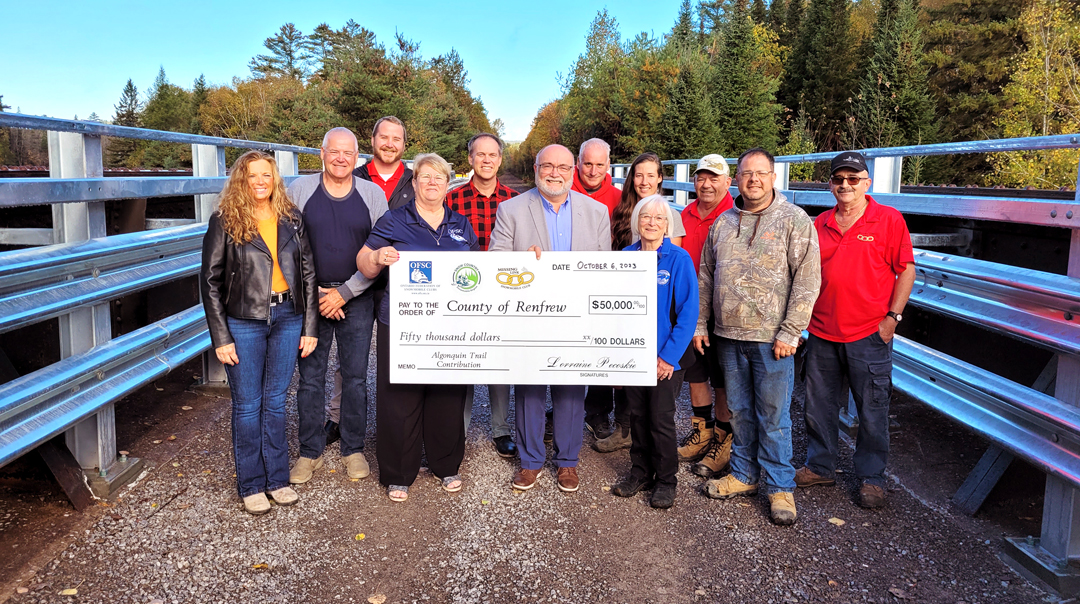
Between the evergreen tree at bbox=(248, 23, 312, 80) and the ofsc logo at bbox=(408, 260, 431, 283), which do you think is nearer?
the ofsc logo at bbox=(408, 260, 431, 283)

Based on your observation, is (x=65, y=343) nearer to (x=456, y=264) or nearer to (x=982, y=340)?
(x=456, y=264)

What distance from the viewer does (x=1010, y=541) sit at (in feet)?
12.4

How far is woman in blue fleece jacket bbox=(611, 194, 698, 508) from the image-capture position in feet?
14.7

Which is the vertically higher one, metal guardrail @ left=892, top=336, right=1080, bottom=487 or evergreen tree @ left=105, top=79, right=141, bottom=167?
evergreen tree @ left=105, top=79, right=141, bottom=167

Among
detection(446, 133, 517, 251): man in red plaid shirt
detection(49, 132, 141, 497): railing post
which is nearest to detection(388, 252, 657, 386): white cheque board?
detection(446, 133, 517, 251): man in red plaid shirt

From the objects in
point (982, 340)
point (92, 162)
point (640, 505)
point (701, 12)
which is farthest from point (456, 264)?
point (701, 12)

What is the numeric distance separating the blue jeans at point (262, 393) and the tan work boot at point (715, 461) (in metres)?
2.63

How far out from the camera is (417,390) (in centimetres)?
480

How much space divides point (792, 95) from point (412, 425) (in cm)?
6140

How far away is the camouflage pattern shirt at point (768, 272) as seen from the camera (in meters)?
4.33

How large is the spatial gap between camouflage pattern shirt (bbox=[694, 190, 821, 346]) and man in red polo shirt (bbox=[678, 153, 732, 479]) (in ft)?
2.20

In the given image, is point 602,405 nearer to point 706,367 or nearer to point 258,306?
point 706,367

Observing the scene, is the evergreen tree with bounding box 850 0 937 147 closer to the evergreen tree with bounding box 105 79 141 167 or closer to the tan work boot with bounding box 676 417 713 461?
the tan work boot with bounding box 676 417 713 461

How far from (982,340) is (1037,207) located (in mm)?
2024
